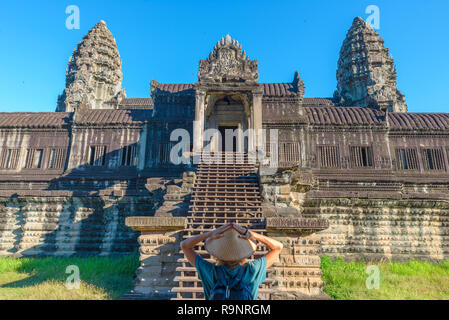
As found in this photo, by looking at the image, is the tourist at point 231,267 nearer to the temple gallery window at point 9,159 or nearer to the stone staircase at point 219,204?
the stone staircase at point 219,204

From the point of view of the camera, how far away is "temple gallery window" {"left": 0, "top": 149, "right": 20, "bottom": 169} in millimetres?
18734

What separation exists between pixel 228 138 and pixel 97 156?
7895mm

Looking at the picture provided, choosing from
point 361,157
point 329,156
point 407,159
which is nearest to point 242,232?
point 329,156

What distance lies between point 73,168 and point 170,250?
1267 centimetres

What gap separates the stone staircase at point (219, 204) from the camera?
696 centimetres

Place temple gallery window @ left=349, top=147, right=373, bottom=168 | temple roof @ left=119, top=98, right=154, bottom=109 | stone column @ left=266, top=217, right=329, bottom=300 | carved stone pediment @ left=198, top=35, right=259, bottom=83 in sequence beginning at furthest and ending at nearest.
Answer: temple roof @ left=119, top=98, right=154, bottom=109 < temple gallery window @ left=349, top=147, right=373, bottom=168 < carved stone pediment @ left=198, top=35, right=259, bottom=83 < stone column @ left=266, top=217, right=329, bottom=300

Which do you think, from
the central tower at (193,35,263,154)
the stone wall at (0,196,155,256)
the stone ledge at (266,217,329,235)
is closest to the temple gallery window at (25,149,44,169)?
the stone wall at (0,196,155,256)

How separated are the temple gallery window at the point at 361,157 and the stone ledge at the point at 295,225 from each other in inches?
417

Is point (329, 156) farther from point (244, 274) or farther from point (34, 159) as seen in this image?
point (34, 159)

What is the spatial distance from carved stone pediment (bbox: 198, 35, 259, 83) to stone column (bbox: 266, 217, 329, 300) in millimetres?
9209

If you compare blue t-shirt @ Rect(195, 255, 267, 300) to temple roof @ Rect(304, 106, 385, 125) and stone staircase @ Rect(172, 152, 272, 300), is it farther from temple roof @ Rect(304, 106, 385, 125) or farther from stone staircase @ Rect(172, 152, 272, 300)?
temple roof @ Rect(304, 106, 385, 125)

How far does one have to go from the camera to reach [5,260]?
12453mm

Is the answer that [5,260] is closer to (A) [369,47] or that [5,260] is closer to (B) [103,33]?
(B) [103,33]
